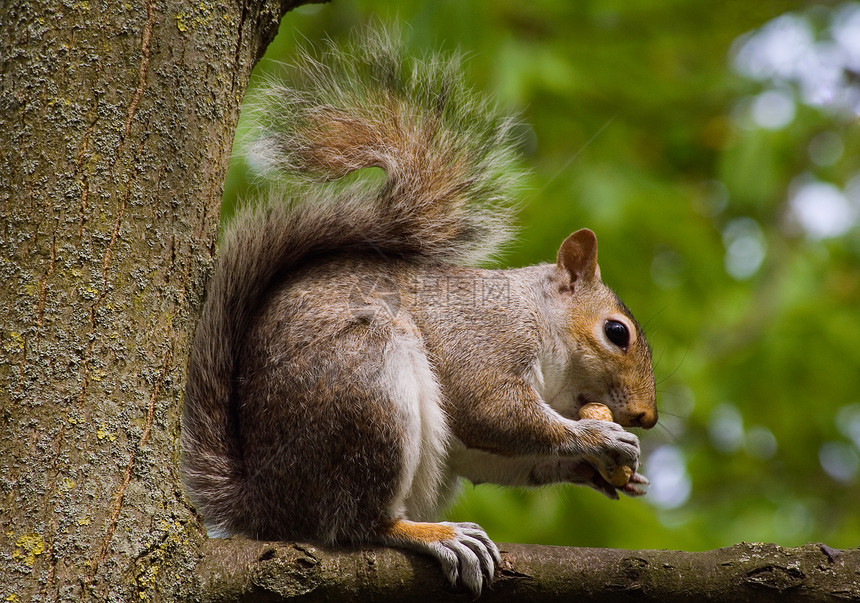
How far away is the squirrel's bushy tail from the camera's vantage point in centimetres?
214

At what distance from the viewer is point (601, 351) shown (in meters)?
2.60

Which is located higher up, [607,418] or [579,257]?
[579,257]

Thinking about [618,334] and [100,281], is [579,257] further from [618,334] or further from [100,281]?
[100,281]

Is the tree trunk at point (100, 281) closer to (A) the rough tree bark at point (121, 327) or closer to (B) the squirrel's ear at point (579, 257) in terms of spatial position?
(A) the rough tree bark at point (121, 327)

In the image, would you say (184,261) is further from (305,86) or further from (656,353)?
(656,353)

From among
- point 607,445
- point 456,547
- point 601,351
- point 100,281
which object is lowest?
point 456,547

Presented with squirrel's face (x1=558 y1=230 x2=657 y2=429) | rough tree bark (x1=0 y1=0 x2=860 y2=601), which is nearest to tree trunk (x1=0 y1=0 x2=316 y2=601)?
rough tree bark (x1=0 y1=0 x2=860 y2=601)

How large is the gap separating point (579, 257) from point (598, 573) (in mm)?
1275

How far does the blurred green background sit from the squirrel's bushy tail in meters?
0.54

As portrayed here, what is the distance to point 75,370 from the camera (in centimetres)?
147

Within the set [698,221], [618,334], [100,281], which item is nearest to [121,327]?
[100,281]

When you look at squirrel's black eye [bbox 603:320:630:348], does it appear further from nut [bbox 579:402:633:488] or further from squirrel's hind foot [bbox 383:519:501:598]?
squirrel's hind foot [bbox 383:519:501:598]

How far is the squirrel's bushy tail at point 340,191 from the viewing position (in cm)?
214

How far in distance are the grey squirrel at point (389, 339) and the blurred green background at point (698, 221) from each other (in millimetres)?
569
